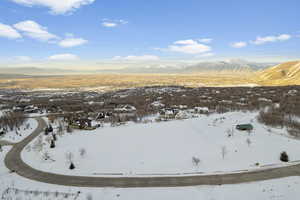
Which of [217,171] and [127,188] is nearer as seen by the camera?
[127,188]

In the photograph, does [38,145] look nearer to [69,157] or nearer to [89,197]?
[69,157]

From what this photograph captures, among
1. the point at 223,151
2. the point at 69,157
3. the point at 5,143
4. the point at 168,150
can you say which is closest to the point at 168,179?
the point at 168,150

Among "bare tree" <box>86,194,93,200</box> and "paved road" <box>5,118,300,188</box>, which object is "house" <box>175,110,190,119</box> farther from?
"bare tree" <box>86,194,93,200</box>

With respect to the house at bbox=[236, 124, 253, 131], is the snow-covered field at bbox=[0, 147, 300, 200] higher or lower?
lower

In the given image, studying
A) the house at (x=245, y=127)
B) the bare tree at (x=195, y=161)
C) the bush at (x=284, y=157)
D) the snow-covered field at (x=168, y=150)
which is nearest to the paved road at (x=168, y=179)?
the snow-covered field at (x=168, y=150)

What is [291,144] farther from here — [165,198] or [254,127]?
[165,198]

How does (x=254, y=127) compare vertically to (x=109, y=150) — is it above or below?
above

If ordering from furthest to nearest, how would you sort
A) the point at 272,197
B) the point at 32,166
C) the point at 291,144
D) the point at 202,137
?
the point at 202,137, the point at 291,144, the point at 32,166, the point at 272,197

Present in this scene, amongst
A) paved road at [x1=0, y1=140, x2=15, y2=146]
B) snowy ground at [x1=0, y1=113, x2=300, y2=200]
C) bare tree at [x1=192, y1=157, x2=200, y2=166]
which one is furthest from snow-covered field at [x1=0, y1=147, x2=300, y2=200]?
paved road at [x1=0, y1=140, x2=15, y2=146]

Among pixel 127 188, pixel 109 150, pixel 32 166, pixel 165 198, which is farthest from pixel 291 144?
pixel 32 166
